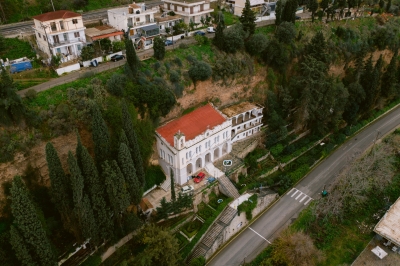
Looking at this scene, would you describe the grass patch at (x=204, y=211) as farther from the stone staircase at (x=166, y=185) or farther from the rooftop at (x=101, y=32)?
the rooftop at (x=101, y=32)

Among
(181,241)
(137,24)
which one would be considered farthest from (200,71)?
(181,241)

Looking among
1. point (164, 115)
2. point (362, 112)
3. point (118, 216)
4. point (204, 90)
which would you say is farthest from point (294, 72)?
point (118, 216)

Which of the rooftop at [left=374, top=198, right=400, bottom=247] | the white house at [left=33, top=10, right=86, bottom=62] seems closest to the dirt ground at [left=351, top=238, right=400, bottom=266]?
the rooftop at [left=374, top=198, right=400, bottom=247]

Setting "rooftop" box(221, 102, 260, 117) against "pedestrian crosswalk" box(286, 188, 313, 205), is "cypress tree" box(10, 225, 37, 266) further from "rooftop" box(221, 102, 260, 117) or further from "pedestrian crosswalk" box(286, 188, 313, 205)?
"pedestrian crosswalk" box(286, 188, 313, 205)

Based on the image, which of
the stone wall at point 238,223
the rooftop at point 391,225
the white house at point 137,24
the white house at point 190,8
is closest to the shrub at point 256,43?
the white house at point 190,8

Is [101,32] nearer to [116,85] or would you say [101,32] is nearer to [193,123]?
[116,85]
